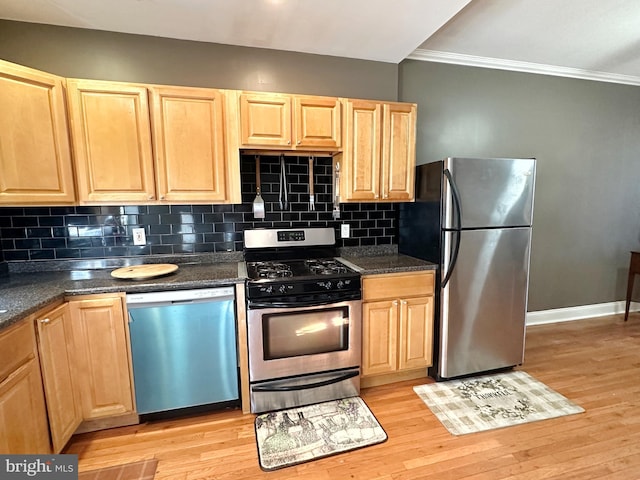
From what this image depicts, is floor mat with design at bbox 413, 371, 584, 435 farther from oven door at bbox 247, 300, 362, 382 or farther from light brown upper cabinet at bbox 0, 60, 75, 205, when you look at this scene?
light brown upper cabinet at bbox 0, 60, 75, 205

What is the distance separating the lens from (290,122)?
7.49 ft

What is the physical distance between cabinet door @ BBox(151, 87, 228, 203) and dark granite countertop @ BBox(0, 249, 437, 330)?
53cm

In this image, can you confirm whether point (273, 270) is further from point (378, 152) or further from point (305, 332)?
point (378, 152)

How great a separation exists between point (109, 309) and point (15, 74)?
1.42 meters

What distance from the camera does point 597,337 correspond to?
325 cm

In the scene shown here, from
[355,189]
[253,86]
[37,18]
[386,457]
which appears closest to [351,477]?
[386,457]

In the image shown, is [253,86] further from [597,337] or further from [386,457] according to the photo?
[597,337]

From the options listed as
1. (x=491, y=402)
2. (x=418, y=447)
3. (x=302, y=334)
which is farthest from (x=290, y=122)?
(x=491, y=402)

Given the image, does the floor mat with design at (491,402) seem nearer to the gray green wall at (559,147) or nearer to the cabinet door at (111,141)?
the gray green wall at (559,147)

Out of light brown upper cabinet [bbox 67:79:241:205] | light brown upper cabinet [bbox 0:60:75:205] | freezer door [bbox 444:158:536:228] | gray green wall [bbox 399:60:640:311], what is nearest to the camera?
light brown upper cabinet [bbox 0:60:75:205]

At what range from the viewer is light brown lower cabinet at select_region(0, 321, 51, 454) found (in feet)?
4.29

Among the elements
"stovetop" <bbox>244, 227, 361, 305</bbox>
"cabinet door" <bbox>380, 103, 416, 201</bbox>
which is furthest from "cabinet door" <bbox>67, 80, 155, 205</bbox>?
"cabinet door" <bbox>380, 103, 416, 201</bbox>

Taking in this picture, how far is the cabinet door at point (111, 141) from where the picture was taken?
2.00 metres

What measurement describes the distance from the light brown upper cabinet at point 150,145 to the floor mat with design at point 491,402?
2.07m
